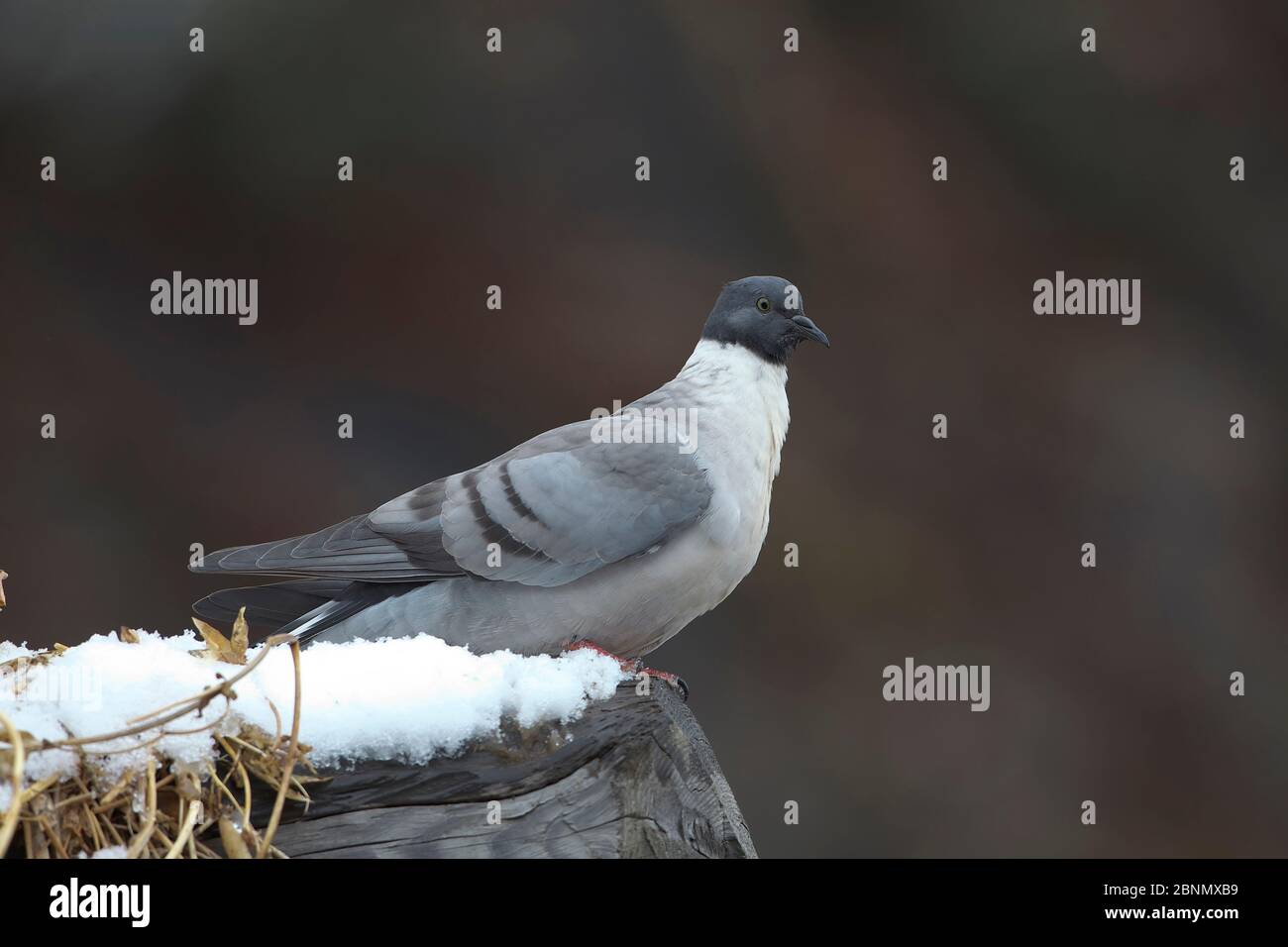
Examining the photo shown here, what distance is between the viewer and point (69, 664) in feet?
6.81

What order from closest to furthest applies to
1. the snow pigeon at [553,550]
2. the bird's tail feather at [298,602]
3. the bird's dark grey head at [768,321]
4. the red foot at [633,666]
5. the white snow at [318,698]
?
1. the white snow at [318,698]
2. the red foot at [633,666]
3. the snow pigeon at [553,550]
4. the bird's tail feather at [298,602]
5. the bird's dark grey head at [768,321]

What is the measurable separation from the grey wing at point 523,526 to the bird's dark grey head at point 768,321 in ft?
1.82

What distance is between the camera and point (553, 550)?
3035 millimetres

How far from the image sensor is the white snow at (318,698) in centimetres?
188

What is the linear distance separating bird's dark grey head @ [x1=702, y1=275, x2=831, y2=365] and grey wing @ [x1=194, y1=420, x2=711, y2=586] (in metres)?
0.56

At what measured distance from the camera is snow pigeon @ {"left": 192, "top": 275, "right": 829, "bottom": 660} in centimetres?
301

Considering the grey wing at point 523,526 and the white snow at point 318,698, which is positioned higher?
the grey wing at point 523,526

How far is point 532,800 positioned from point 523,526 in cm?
112

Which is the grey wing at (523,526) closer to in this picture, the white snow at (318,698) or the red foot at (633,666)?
the red foot at (633,666)

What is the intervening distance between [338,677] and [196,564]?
112 cm

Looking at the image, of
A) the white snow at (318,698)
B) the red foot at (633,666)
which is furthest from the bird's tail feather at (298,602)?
the white snow at (318,698)

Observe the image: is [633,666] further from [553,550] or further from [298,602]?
[298,602]
